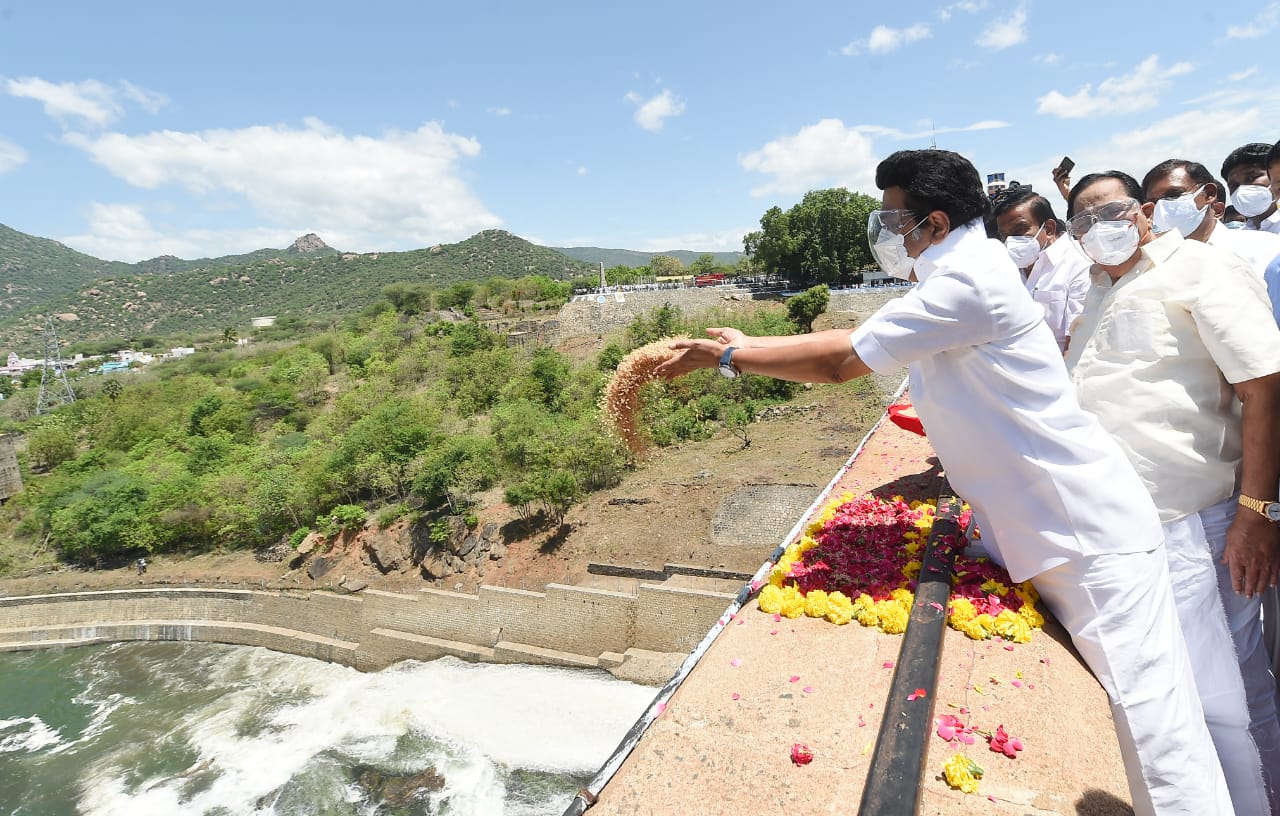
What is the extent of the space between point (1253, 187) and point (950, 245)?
3.38 meters

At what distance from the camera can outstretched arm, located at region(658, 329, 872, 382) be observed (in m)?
1.67

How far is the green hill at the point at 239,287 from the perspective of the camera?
73.9 meters

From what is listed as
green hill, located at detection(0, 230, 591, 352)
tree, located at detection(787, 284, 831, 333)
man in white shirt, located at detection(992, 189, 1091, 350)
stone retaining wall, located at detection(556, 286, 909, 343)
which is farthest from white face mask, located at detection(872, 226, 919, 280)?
green hill, located at detection(0, 230, 591, 352)

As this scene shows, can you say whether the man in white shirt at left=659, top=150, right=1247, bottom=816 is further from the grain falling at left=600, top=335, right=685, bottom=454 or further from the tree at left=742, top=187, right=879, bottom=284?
the tree at left=742, top=187, right=879, bottom=284

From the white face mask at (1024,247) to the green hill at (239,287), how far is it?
65743 mm

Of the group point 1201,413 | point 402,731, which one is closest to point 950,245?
point 1201,413

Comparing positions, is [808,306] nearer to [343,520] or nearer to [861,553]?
[343,520]

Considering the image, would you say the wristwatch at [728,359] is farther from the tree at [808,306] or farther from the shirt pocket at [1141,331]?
the tree at [808,306]

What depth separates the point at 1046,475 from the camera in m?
1.54

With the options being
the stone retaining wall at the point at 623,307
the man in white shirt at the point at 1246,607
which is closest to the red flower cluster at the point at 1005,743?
the man in white shirt at the point at 1246,607

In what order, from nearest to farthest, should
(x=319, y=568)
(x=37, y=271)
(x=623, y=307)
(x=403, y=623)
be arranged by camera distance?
(x=403, y=623) < (x=319, y=568) < (x=623, y=307) < (x=37, y=271)

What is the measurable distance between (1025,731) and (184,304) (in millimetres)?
100378

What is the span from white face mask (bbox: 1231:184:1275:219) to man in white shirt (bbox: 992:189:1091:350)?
0.79m

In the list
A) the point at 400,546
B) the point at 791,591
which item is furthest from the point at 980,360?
the point at 400,546
